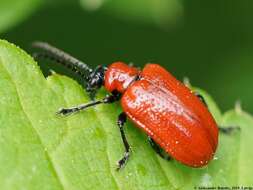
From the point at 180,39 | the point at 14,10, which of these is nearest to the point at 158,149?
the point at 14,10

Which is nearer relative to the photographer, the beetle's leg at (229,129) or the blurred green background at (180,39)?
the beetle's leg at (229,129)

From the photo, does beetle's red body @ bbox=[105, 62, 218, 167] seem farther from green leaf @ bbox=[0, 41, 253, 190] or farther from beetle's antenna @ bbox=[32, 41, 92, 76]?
beetle's antenna @ bbox=[32, 41, 92, 76]

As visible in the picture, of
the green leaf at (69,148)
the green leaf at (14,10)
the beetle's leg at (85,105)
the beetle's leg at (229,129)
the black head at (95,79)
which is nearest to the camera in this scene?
the green leaf at (69,148)

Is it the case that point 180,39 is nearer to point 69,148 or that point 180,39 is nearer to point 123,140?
point 123,140

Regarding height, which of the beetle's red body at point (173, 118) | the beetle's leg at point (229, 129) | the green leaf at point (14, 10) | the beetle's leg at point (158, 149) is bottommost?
the beetle's leg at point (158, 149)

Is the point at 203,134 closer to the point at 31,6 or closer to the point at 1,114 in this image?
the point at 1,114

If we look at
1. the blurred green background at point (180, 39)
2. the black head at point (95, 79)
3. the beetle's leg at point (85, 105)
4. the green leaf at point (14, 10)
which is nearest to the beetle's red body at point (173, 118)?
the beetle's leg at point (85, 105)

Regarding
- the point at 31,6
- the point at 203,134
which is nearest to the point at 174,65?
the point at 31,6

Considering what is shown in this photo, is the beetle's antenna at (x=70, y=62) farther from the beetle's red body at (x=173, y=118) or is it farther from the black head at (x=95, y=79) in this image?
the beetle's red body at (x=173, y=118)
